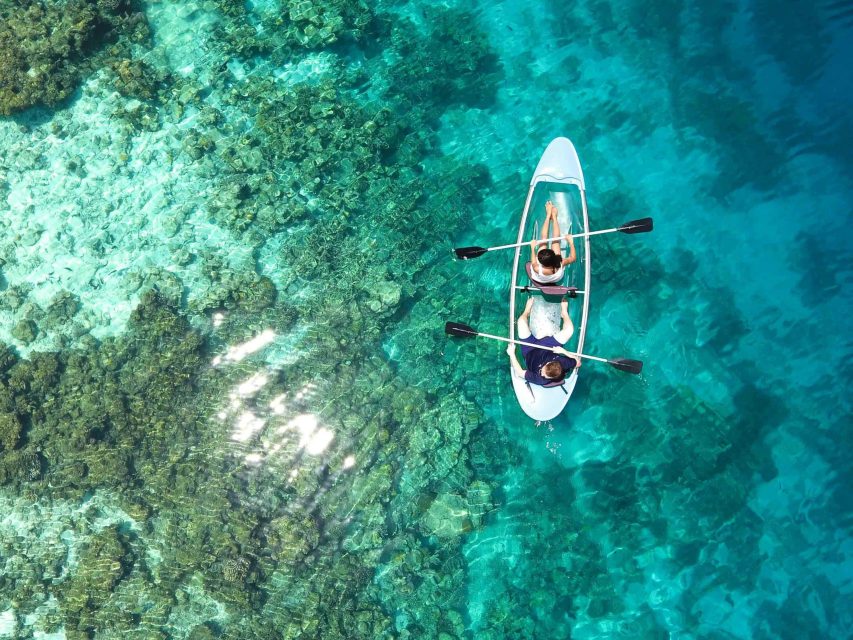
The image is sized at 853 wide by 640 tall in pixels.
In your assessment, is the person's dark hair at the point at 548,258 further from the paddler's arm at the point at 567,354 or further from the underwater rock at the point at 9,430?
the underwater rock at the point at 9,430

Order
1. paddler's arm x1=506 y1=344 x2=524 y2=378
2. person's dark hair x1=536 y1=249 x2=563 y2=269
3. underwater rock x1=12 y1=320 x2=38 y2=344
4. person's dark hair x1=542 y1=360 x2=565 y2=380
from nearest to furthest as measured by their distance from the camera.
A: person's dark hair x1=542 y1=360 x2=565 y2=380, person's dark hair x1=536 y1=249 x2=563 y2=269, paddler's arm x1=506 y1=344 x2=524 y2=378, underwater rock x1=12 y1=320 x2=38 y2=344

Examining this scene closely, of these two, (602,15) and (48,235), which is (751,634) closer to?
(602,15)

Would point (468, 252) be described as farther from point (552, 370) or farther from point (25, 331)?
point (25, 331)

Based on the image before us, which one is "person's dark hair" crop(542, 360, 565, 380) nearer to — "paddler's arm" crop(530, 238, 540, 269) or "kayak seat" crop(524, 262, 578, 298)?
"kayak seat" crop(524, 262, 578, 298)

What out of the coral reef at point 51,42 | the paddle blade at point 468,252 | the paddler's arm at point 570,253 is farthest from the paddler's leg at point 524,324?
the coral reef at point 51,42

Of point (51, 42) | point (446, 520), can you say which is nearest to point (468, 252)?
point (446, 520)

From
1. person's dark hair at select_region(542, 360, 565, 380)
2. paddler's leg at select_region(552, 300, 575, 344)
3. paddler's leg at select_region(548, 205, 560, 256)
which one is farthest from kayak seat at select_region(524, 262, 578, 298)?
person's dark hair at select_region(542, 360, 565, 380)
